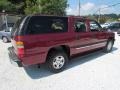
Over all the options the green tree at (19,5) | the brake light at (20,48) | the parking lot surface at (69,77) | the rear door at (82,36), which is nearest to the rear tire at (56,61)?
the parking lot surface at (69,77)

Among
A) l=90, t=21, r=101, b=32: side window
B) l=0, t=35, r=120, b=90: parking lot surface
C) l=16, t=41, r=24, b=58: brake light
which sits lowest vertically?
l=0, t=35, r=120, b=90: parking lot surface

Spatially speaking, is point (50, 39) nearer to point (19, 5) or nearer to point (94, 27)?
point (94, 27)

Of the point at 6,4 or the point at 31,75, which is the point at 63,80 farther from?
the point at 6,4

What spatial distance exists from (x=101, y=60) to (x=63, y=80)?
263cm

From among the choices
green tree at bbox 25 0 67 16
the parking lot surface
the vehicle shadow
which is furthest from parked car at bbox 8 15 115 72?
green tree at bbox 25 0 67 16

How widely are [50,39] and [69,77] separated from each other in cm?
131

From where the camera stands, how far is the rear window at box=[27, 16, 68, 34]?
194 inches

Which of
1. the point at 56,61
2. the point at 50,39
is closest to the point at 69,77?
the point at 56,61

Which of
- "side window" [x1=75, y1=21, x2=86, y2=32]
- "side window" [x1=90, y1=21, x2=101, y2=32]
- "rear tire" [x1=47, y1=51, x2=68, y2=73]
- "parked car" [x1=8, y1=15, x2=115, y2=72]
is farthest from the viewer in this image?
"side window" [x1=90, y1=21, x2=101, y2=32]

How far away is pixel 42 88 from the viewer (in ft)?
15.0

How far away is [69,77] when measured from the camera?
208 inches

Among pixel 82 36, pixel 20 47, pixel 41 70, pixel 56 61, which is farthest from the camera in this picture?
pixel 82 36

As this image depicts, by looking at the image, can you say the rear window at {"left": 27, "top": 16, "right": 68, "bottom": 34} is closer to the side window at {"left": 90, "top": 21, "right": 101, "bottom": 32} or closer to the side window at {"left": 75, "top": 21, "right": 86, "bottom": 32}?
the side window at {"left": 75, "top": 21, "right": 86, "bottom": 32}

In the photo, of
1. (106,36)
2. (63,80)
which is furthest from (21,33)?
(106,36)
